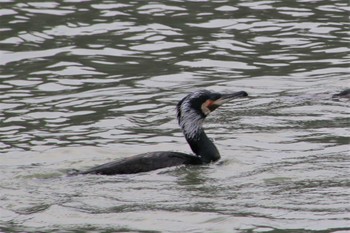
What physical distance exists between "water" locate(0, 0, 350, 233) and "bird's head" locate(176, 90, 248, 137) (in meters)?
0.52

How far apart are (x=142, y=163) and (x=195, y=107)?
122cm

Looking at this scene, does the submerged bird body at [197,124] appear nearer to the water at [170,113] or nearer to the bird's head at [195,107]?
the bird's head at [195,107]

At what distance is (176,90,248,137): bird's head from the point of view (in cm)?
1470

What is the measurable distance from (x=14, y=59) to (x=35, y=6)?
305 cm

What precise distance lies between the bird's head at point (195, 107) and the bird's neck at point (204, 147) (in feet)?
0.22

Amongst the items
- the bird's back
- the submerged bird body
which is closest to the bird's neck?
the submerged bird body

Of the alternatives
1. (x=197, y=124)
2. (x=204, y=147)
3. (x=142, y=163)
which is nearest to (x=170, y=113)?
(x=197, y=124)

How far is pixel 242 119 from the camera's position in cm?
1667

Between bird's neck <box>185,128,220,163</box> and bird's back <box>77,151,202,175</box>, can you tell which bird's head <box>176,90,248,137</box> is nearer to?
bird's neck <box>185,128,220,163</box>

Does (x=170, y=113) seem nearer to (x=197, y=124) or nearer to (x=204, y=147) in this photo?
(x=197, y=124)

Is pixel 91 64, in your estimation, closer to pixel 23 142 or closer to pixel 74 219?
pixel 23 142

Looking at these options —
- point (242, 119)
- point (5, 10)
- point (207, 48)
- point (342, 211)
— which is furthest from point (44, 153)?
point (5, 10)

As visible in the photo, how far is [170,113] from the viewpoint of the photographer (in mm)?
17172

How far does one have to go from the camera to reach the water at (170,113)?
40.0 feet
